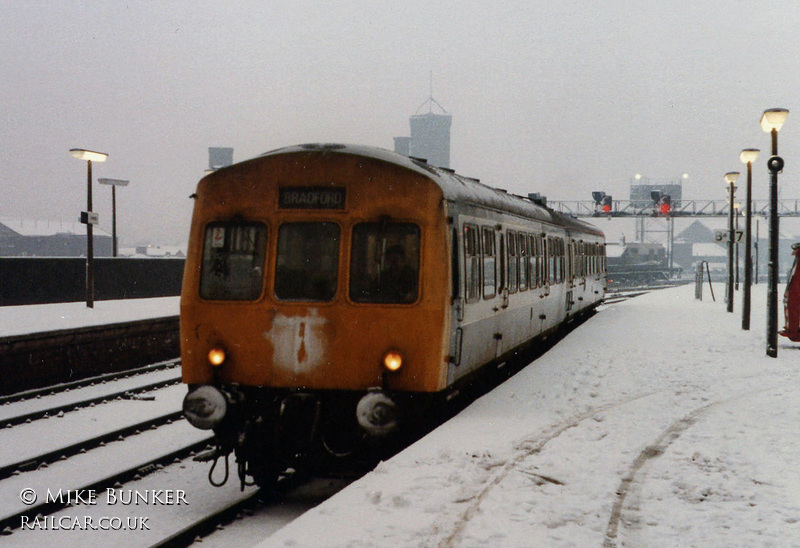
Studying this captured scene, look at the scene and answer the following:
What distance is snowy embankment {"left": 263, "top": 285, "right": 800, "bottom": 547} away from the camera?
5203 millimetres

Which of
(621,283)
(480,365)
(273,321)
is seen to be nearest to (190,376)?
(273,321)

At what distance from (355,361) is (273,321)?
82 cm

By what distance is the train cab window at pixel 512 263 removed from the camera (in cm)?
1073

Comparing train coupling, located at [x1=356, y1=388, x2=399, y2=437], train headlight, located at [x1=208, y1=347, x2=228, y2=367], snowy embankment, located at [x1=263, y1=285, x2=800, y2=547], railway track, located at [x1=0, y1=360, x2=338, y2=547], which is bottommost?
railway track, located at [x1=0, y1=360, x2=338, y2=547]

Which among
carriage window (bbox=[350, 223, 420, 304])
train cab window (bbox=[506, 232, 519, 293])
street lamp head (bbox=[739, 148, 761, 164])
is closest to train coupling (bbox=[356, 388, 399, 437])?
carriage window (bbox=[350, 223, 420, 304])

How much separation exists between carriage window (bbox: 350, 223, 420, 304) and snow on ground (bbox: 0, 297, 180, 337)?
8.10 m

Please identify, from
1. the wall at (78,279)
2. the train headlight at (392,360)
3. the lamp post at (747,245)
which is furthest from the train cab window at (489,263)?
the wall at (78,279)

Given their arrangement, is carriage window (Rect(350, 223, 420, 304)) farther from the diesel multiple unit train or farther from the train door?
the train door

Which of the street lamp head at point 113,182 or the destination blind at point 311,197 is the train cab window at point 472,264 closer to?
the destination blind at point 311,197

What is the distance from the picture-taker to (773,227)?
569 inches

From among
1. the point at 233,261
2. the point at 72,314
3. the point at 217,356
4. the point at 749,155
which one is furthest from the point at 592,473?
the point at 749,155

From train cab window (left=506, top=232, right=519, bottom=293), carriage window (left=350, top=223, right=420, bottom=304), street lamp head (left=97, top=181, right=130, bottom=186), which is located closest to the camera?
carriage window (left=350, top=223, right=420, bottom=304)

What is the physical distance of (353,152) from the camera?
7.34 meters

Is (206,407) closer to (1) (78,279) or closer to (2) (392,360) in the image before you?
(2) (392,360)
